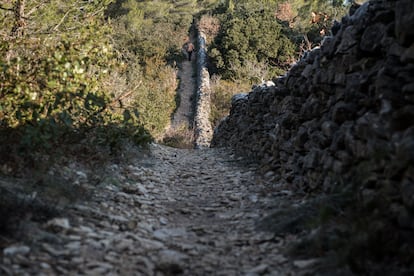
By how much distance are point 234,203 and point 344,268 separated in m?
2.22

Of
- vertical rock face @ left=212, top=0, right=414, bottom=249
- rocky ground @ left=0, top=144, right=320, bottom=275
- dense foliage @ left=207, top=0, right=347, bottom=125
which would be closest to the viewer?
rocky ground @ left=0, top=144, right=320, bottom=275

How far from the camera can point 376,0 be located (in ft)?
11.7

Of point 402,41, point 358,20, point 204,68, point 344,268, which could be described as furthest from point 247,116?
point 204,68

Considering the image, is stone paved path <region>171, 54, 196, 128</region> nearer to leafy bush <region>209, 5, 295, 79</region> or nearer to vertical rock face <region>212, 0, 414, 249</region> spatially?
leafy bush <region>209, 5, 295, 79</region>

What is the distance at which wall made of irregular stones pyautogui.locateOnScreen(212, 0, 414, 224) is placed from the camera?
2646 millimetres

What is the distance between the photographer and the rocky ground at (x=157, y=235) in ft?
8.18

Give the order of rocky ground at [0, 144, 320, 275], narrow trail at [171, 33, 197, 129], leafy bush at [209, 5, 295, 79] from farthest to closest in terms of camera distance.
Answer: leafy bush at [209, 5, 295, 79], narrow trail at [171, 33, 197, 129], rocky ground at [0, 144, 320, 275]

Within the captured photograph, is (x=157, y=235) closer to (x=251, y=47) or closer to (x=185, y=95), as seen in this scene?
(x=185, y=95)

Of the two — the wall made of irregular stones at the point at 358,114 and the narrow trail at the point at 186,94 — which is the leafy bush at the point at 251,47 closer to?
the narrow trail at the point at 186,94

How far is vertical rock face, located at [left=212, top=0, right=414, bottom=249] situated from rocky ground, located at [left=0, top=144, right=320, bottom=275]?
1.92 feet

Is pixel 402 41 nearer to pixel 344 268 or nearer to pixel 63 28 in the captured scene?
pixel 344 268

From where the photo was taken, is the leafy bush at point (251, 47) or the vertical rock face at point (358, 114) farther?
the leafy bush at point (251, 47)

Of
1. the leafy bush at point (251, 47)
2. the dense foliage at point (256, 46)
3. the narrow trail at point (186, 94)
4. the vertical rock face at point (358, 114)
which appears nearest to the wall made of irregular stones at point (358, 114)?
the vertical rock face at point (358, 114)

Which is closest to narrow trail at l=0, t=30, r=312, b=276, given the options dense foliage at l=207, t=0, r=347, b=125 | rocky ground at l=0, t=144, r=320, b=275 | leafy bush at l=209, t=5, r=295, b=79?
rocky ground at l=0, t=144, r=320, b=275
